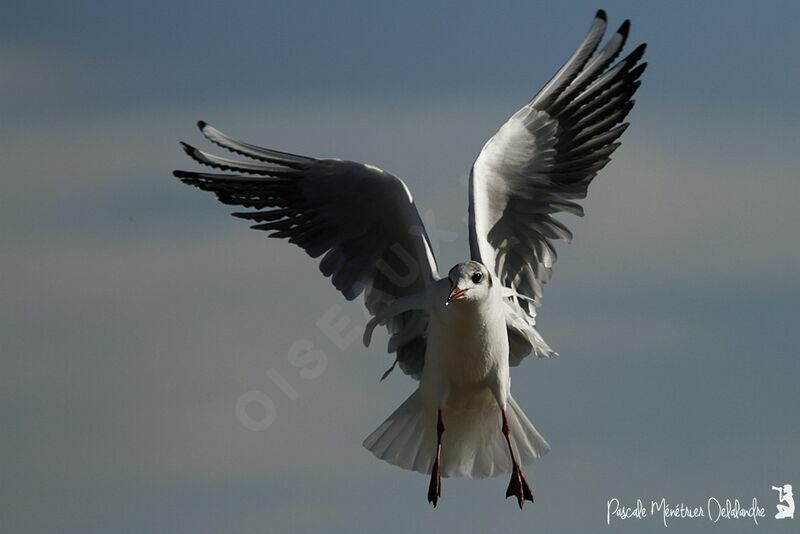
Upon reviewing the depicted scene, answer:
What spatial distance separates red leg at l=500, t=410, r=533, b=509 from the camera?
941 centimetres

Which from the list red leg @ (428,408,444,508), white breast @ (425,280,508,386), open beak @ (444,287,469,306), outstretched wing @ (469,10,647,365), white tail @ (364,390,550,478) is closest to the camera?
open beak @ (444,287,469,306)

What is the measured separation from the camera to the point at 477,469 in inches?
387

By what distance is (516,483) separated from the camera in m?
9.48

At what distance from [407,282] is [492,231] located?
72cm

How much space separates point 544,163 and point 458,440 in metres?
2.08

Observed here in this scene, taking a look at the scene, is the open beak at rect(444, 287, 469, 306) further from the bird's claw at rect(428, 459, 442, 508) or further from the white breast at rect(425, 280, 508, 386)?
the bird's claw at rect(428, 459, 442, 508)

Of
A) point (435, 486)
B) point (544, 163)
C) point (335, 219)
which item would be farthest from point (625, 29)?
point (435, 486)

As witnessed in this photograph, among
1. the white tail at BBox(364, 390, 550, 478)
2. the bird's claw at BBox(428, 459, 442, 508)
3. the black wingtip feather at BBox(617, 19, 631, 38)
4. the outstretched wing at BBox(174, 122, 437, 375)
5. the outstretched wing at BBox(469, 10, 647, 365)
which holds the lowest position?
the bird's claw at BBox(428, 459, 442, 508)

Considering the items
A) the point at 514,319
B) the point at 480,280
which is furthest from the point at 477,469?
the point at 480,280

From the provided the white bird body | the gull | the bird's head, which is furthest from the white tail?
the bird's head

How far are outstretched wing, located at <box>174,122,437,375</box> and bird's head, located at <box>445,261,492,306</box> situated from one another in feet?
3.42

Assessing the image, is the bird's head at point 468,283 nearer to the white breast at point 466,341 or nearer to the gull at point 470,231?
the white breast at point 466,341

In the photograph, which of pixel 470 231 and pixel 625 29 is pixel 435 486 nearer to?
pixel 470 231

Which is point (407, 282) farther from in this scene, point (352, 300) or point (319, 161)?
point (319, 161)
